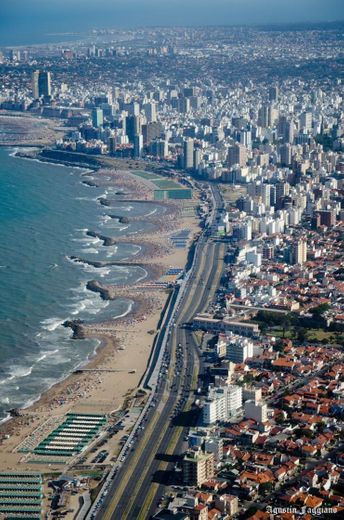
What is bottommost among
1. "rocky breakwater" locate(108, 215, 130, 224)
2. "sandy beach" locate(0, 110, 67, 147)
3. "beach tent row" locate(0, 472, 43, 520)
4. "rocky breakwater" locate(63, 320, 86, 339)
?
"sandy beach" locate(0, 110, 67, 147)

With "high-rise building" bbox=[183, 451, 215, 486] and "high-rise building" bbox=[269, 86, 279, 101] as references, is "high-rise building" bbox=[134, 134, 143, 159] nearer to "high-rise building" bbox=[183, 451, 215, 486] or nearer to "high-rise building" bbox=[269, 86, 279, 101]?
"high-rise building" bbox=[269, 86, 279, 101]

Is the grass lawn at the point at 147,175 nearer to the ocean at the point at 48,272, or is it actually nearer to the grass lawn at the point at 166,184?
the grass lawn at the point at 166,184

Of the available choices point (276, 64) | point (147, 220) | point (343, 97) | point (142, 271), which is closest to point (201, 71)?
point (276, 64)

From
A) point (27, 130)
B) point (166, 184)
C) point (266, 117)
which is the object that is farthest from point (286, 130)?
point (27, 130)

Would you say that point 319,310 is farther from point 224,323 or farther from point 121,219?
point 121,219

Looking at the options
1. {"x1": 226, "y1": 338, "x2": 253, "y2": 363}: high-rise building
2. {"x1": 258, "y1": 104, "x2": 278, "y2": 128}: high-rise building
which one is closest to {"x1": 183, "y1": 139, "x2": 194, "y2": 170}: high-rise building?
{"x1": 258, "y1": 104, "x2": 278, "y2": 128}: high-rise building
